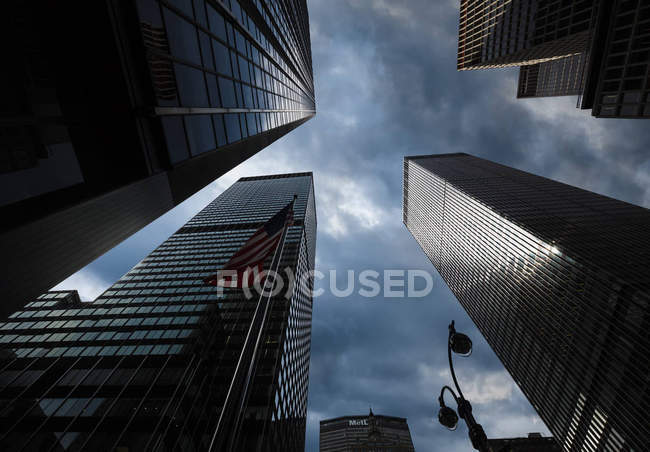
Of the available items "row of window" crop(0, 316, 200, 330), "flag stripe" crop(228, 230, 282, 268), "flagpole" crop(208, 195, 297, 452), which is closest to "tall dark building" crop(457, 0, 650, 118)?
"flag stripe" crop(228, 230, 282, 268)

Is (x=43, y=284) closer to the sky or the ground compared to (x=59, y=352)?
closer to the sky

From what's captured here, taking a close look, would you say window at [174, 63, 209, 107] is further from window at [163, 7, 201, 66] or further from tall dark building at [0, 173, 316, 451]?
tall dark building at [0, 173, 316, 451]

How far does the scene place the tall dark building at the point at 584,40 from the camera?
39.3 meters

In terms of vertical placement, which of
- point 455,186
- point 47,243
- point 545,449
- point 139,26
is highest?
point 139,26

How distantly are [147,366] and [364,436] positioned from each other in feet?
516

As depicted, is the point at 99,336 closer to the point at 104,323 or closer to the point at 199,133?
the point at 104,323

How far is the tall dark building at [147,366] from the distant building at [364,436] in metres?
115

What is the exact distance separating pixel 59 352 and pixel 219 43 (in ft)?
141

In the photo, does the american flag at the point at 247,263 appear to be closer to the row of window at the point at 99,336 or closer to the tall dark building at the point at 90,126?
the tall dark building at the point at 90,126

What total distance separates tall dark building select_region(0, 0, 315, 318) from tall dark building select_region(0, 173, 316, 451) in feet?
20.4

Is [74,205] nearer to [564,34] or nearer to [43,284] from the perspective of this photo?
[43,284]

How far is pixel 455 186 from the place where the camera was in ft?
385

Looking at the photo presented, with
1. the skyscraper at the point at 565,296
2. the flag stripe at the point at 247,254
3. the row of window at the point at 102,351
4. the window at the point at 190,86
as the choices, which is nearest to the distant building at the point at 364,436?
the skyscraper at the point at 565,296

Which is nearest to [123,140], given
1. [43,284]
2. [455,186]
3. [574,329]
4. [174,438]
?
[43,284]
